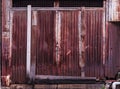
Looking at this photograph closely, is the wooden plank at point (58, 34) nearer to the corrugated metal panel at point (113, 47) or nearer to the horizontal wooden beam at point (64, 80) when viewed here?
the horizontal wooden beam at point (64, 80)

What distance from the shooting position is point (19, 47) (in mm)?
11562

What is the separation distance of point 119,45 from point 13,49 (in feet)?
10.3

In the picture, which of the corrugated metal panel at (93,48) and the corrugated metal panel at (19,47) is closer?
the corrugated metal panel at (93,48)

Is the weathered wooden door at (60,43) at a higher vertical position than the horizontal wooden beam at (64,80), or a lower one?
higher

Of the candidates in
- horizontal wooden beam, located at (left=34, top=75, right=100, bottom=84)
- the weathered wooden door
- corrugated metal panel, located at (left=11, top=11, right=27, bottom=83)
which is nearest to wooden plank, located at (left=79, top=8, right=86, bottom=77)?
the weathered wooden door

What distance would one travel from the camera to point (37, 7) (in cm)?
1155

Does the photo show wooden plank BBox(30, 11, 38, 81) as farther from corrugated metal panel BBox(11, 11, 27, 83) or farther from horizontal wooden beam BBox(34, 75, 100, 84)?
horizontal wooden beam BBox(34, 75, 100, 84)

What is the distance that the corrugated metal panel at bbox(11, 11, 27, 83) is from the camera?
455 inches

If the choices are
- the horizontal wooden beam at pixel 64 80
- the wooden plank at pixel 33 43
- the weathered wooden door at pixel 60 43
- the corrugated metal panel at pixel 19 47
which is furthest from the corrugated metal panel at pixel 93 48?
the corrugated metal panel at pixel 19 47

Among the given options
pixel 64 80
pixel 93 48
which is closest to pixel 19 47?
pixel 64 80

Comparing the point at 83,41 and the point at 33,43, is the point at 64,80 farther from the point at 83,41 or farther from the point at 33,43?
the point at 33,43

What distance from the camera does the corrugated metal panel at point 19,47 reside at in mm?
11562

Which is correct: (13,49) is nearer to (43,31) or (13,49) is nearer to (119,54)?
(43,31)

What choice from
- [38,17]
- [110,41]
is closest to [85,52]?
[110,41]
